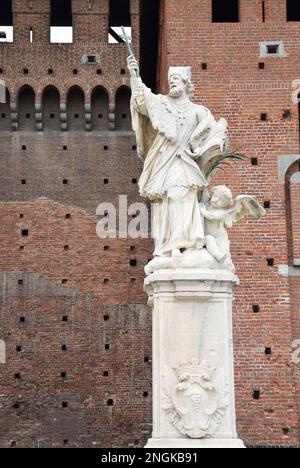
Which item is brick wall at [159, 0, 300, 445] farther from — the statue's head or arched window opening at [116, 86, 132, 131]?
the statue's head

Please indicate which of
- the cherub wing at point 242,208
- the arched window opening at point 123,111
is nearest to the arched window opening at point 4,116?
the arched window opening at point 123,111

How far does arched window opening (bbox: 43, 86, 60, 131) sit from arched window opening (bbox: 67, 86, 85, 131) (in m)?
0.26

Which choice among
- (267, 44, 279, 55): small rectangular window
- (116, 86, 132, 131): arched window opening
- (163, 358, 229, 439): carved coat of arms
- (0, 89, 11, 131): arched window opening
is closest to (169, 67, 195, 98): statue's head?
(163, 358, 229, 439): carved coat of arms

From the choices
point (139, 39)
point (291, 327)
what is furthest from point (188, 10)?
point (291, 327)

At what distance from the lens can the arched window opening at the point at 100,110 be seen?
20.8 metres

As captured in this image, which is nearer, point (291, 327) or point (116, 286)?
point (291, 327)

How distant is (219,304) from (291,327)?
29.1 feet

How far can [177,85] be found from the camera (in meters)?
7.23

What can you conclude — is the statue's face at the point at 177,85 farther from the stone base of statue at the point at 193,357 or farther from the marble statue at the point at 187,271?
the stone base of statue at the point at 193,357

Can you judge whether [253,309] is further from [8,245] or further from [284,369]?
[8,245]

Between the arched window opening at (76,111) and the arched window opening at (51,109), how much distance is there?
0.84 ft

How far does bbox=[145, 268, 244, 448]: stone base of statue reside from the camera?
21.6ft

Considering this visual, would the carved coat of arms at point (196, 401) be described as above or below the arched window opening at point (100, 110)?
below
